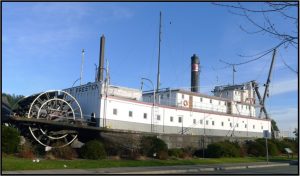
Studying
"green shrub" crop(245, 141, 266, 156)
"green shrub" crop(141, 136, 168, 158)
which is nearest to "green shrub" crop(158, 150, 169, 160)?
"green shrub" crop(141, 136, 168, 158)

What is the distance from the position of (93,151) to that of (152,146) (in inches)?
213

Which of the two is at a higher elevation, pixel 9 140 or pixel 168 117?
pixel 168 117

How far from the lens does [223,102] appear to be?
46.6m

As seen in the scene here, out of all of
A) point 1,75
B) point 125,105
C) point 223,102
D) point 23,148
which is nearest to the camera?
point 1,75

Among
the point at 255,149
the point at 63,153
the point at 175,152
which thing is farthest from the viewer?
the point at 255,149

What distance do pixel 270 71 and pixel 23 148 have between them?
3993cm

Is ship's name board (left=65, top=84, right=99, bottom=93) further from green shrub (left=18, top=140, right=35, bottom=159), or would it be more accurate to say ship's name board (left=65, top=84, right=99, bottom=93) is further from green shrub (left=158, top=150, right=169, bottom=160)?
green shrub (left=18, top=140, right=35, bottom=159)

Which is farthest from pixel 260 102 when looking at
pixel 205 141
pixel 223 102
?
pixel 205 141

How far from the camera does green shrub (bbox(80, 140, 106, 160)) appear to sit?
91.3 ft

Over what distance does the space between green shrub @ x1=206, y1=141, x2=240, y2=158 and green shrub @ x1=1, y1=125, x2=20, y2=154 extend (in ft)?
58.7

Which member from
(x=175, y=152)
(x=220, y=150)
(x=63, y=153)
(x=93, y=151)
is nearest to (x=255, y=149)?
(x=220, y=150)

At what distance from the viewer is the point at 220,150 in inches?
1416

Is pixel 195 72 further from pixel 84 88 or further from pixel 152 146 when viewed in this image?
pixel 152 146

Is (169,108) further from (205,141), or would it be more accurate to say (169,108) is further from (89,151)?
(89,151)
